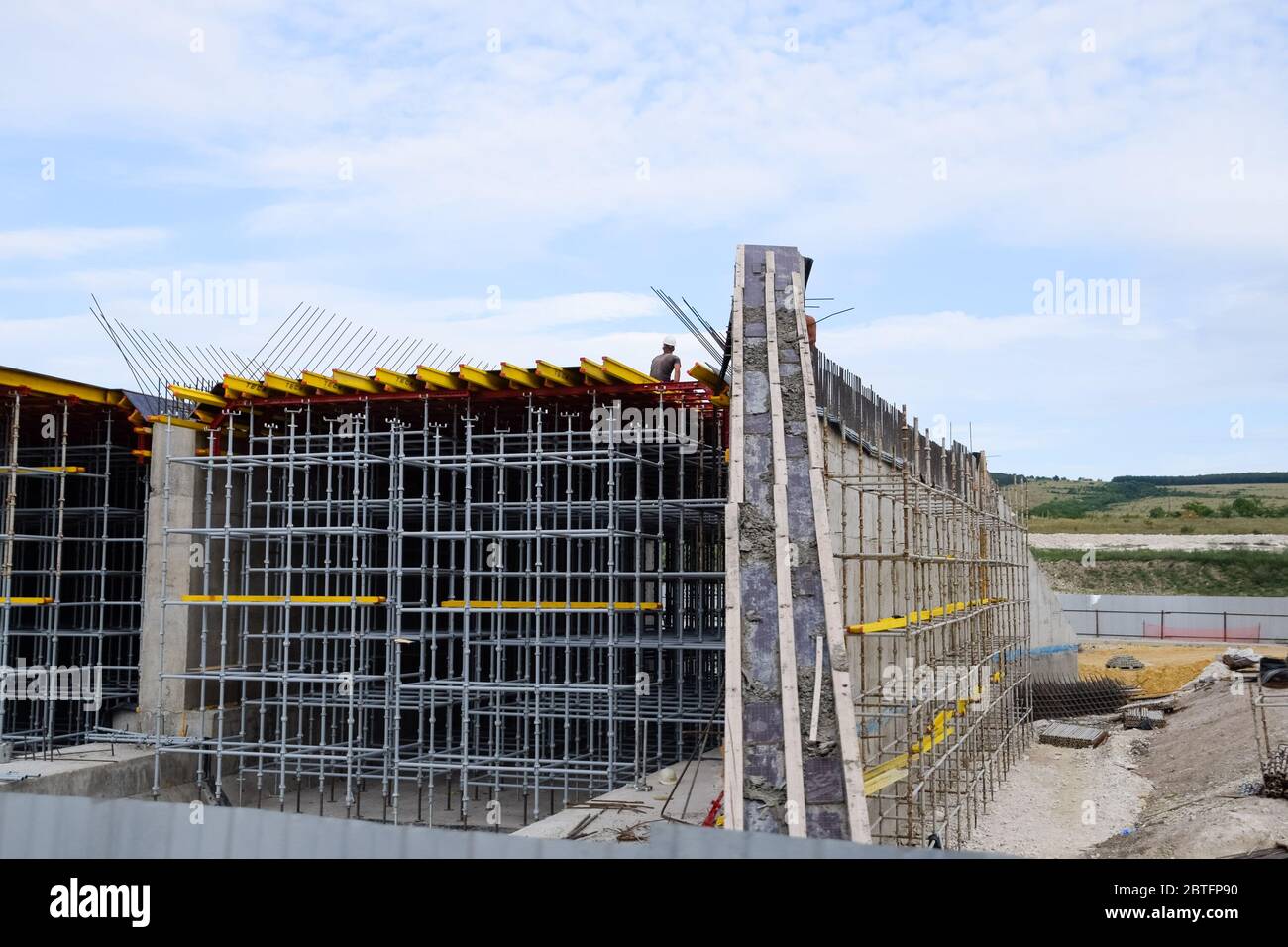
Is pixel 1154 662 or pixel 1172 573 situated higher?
pixel 1172 573

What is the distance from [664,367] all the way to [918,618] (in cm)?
495

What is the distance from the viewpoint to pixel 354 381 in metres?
16.2

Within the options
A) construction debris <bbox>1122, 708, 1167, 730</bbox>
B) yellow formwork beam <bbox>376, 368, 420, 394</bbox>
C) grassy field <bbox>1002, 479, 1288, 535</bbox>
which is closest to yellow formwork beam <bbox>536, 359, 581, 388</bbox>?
yellow formwork beam <bbox>376, 368, 420, 394</bbox>

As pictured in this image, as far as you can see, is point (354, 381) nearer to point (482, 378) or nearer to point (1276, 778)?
point (482, 378)

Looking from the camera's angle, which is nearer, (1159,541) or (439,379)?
(439,379)

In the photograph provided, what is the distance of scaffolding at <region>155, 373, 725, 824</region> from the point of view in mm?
15273

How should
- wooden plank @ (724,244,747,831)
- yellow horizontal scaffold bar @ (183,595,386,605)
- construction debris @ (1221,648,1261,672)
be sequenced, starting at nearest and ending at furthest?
wooden plank @ (724,244,747,831), yellow horizontal scaffold bar @ (183,595,386,605), construction debris @ (1221,648,1261,672)

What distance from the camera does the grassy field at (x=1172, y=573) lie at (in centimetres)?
5422

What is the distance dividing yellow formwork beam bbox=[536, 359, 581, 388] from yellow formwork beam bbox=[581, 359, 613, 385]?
36cm

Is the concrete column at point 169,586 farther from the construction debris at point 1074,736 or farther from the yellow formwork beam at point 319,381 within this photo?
A: the construction debris at point 1074,736

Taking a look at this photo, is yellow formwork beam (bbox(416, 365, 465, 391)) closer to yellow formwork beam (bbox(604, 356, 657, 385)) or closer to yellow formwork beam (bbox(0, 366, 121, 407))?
yellow formwork beam (bbox(604, 356, 657, 385))

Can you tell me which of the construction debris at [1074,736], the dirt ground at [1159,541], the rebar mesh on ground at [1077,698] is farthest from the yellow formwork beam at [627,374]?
the dirt ground at [1159,541]

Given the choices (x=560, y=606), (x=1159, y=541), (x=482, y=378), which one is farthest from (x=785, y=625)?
(x=1159, y=541)
